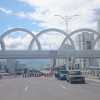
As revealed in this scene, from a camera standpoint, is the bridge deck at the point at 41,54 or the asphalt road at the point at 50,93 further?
the bridge deck at the point at 41,54

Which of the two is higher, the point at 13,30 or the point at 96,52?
the point at 13,30

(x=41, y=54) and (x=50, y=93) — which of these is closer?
(x=50, y=93)

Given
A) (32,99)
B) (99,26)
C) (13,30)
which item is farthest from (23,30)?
(32,99)

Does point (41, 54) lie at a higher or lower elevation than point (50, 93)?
higher

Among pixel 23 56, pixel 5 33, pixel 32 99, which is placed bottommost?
pixel 32 99

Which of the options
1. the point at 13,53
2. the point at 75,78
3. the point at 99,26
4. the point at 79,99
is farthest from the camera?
the point at 99,26

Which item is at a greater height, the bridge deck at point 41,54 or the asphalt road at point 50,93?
the bridge deck at point 41,54

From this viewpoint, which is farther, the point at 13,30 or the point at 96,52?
the point at 13,30

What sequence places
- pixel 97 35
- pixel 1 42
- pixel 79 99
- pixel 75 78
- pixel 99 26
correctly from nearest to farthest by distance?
pixel 79 99 → pixel 75 78 → pixel 1 42 → pixel 97 35 → pixel 99 26

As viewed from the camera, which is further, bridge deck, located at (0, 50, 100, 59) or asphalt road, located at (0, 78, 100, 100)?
bridge deck, located at (0, 50, 100, 59)

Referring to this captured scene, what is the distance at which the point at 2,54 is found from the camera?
11769 cm

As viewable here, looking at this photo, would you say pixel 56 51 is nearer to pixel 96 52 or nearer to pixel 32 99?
pixel 96 52

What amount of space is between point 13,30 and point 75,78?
10503 centimetres

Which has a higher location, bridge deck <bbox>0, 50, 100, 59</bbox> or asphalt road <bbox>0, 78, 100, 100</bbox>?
bridge deck <bbox>0, 50, 100, 59</bbox>
